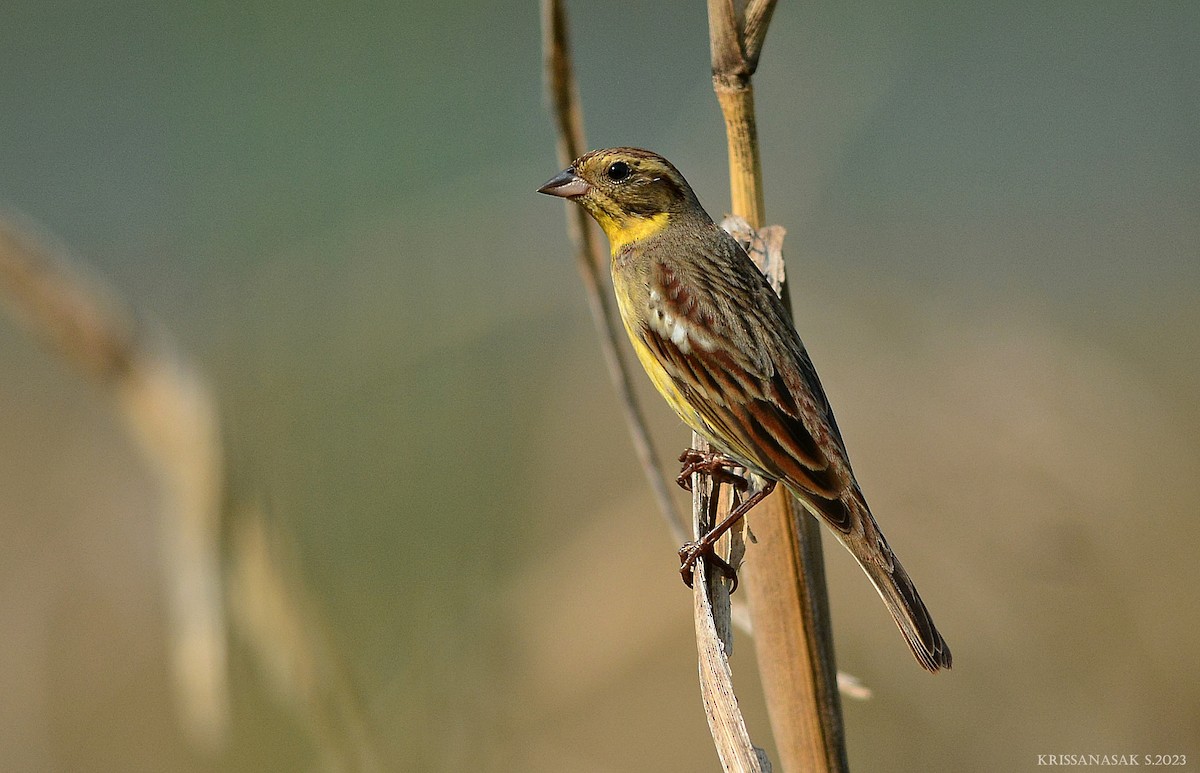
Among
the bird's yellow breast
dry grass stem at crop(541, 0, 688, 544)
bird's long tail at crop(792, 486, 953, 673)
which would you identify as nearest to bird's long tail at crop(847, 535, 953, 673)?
bird's long tail at crop(792, 486, 953, 673)

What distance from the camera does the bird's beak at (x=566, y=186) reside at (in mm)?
2676

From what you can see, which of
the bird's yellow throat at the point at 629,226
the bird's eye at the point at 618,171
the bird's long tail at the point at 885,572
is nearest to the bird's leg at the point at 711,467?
the bird's long tail at the point at 885,572

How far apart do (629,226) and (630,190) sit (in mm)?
100

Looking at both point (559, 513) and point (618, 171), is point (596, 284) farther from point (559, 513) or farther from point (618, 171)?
point (559, 513)

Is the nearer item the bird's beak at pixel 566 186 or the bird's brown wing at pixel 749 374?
the bird's brown wing at pixel 749 374

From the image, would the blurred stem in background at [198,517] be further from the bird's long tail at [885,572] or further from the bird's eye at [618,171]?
Result: the bird's eye at [618,171]

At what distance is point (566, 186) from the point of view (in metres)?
2.73

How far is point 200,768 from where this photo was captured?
463cm

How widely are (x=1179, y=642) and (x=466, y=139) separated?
8.48 meters

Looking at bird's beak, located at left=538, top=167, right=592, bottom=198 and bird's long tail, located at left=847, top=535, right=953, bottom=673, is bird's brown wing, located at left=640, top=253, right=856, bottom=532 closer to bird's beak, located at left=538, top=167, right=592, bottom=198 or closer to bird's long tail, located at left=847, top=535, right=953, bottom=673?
bird's long tail, located at left=847, top=535, right=953, bottom=673

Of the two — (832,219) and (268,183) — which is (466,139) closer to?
(268,183)

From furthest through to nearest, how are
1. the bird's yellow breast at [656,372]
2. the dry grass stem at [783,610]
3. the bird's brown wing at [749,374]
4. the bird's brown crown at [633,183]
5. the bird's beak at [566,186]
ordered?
the bird's brown crown at [633,183] < the bird's beak at [566,186] < the bird's yellow breast at [656,372] < the bird's brown wing at [749,374] < the dry grass stem at [783,610]

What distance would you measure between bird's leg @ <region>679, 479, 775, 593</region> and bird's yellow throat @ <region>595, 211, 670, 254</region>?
2.84ft

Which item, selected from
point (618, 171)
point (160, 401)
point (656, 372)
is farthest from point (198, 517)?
point (618, 171)
